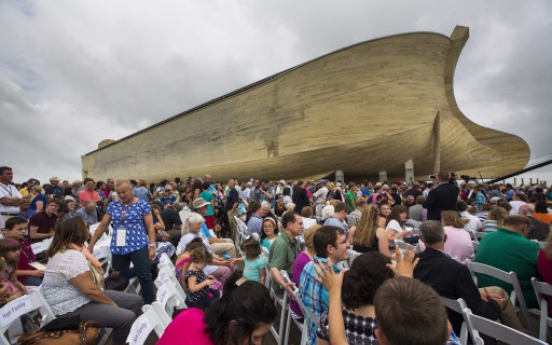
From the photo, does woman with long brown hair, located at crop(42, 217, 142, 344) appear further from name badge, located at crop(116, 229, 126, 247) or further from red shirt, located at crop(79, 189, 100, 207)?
red shirt, located at crop(79, 189, 100, 207)

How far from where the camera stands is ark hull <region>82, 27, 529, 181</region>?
52.2 feet

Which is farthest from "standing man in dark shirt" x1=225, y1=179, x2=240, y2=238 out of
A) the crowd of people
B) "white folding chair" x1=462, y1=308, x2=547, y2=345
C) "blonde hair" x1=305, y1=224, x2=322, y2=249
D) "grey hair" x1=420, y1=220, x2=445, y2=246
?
"white folding chair" x1=462, y1=308, x2=547, y2=345

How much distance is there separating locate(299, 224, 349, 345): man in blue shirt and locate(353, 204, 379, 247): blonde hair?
1.58 meters

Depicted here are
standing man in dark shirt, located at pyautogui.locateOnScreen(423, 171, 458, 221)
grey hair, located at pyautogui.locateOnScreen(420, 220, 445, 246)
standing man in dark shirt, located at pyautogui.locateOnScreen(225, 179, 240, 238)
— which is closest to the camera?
grey hair, located at pyautogui.locateOnScreen(420, 220, 445, 246)

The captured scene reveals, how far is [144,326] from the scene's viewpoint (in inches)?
63.6

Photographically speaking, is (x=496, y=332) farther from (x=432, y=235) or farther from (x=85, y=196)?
(x=85, y=196)

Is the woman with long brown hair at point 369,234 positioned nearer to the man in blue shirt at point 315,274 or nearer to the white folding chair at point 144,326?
the man in blue shirt at point 315,274

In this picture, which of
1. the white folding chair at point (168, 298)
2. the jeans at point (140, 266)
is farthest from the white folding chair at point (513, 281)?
the jeans at point (140, 266)

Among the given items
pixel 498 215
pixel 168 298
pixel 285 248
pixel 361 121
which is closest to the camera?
pixel 168 298

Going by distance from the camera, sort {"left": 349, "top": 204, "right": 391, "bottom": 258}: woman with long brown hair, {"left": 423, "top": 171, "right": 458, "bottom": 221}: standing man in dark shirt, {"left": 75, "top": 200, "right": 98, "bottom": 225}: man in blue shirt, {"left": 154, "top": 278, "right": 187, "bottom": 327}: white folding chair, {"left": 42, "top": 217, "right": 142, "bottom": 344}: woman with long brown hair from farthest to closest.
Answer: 1. {"left": 75, "top": 200, "right": 98, "bottom": 225}: man in blue shirt
2. {"left": 423, "top": 171, "right": 458, "bottom": 221}: standing man in dark shirt
3. {"left": 349, "top": 204, "right": 391, "bottom": 258}: woman with long brown hair
4. {"left": 42, "top": 217, "right": 142, "bottom": 344}: woman with long brown hair
5. {"left": 154, "top": 278, "right": 187, "bottom": 327}: white folding chair

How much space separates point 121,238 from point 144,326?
7.01 feet

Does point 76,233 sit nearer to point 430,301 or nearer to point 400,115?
point 430,301

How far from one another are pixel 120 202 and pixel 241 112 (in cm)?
1708

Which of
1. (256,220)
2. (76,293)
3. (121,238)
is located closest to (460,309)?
(76,293)
